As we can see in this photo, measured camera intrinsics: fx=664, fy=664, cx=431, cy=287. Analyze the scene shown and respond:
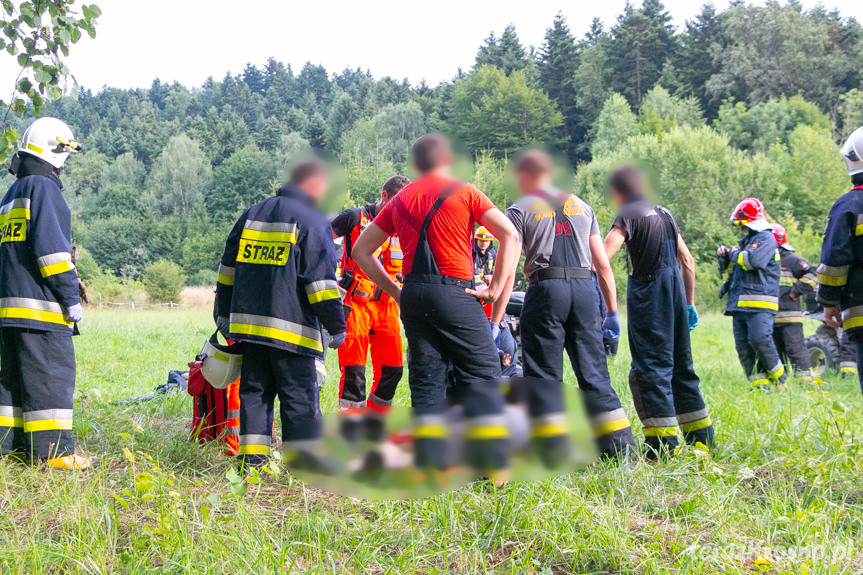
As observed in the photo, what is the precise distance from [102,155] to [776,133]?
6283 cm

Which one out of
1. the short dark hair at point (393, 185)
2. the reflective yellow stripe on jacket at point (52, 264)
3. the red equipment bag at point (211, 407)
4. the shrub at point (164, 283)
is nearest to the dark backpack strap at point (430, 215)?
the short dark hair at point (393, 185)

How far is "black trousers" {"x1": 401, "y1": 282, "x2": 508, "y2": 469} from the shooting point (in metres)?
3.55

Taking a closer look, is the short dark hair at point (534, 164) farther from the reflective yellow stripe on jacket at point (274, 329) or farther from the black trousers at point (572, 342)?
the reflective yellow stripe on jacket at point (274, 329)

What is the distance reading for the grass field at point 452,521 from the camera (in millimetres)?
2578

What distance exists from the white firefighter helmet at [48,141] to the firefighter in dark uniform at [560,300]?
2.86 m

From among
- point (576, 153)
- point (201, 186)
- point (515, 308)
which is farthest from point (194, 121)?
point (576, 153)

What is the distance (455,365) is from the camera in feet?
12.2

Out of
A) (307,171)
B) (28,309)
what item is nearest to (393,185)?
(307,171)

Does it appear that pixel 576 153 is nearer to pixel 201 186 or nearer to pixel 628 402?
pixel 628 402

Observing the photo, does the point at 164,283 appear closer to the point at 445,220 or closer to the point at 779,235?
the point at 779,235

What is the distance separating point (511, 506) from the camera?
3008 millimetres

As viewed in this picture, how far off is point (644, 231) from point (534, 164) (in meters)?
0.89

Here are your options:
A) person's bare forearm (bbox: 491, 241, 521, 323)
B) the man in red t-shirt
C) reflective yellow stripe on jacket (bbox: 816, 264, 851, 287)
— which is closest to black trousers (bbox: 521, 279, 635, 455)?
person's bare forearm (bbox: 491, 241, 521, 323)

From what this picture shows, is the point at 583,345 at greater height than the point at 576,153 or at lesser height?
lesser
